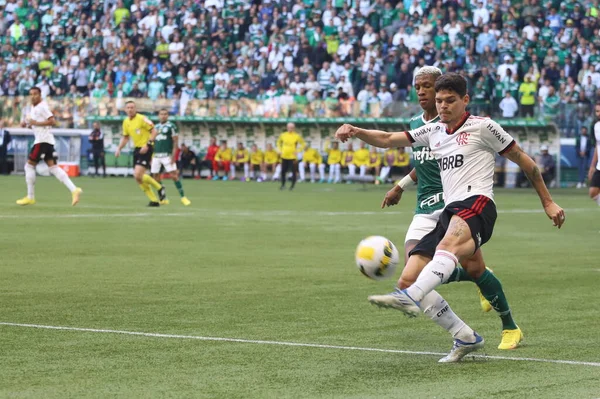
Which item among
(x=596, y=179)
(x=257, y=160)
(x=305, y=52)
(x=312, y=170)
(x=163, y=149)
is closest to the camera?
(x=596, y=179)

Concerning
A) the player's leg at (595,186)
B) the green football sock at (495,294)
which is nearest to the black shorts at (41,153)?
the player's leg at (595,186)

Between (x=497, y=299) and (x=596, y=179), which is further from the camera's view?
(x=596, y=179)

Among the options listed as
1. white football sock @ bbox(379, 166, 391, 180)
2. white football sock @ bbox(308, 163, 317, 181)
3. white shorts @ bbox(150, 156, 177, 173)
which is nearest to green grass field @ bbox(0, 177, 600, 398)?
white shorts @ bbox(150, 156, 177, 173)

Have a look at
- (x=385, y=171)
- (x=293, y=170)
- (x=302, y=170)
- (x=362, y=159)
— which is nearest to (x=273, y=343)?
(x=293, y=170)

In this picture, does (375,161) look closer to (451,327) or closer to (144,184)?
(144,184)

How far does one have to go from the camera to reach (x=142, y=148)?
91.0 ft

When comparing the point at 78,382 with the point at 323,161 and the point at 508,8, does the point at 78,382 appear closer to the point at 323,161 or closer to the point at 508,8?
the point at 508,8

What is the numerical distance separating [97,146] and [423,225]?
39450 mm

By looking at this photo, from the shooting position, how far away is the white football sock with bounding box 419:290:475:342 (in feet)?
25.9

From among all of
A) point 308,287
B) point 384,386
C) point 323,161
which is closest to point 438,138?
point 384,386

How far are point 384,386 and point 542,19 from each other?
35.1m

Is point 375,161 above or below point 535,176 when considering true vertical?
below

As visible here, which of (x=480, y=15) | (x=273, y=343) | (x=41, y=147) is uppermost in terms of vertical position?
(x=480, y=15)

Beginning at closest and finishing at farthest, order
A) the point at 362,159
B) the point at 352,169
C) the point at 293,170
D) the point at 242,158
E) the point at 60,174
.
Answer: the point at 60,174 → the point at 293,170 → the point at 362,159 → the point at 352,169 → the point at 242,158
